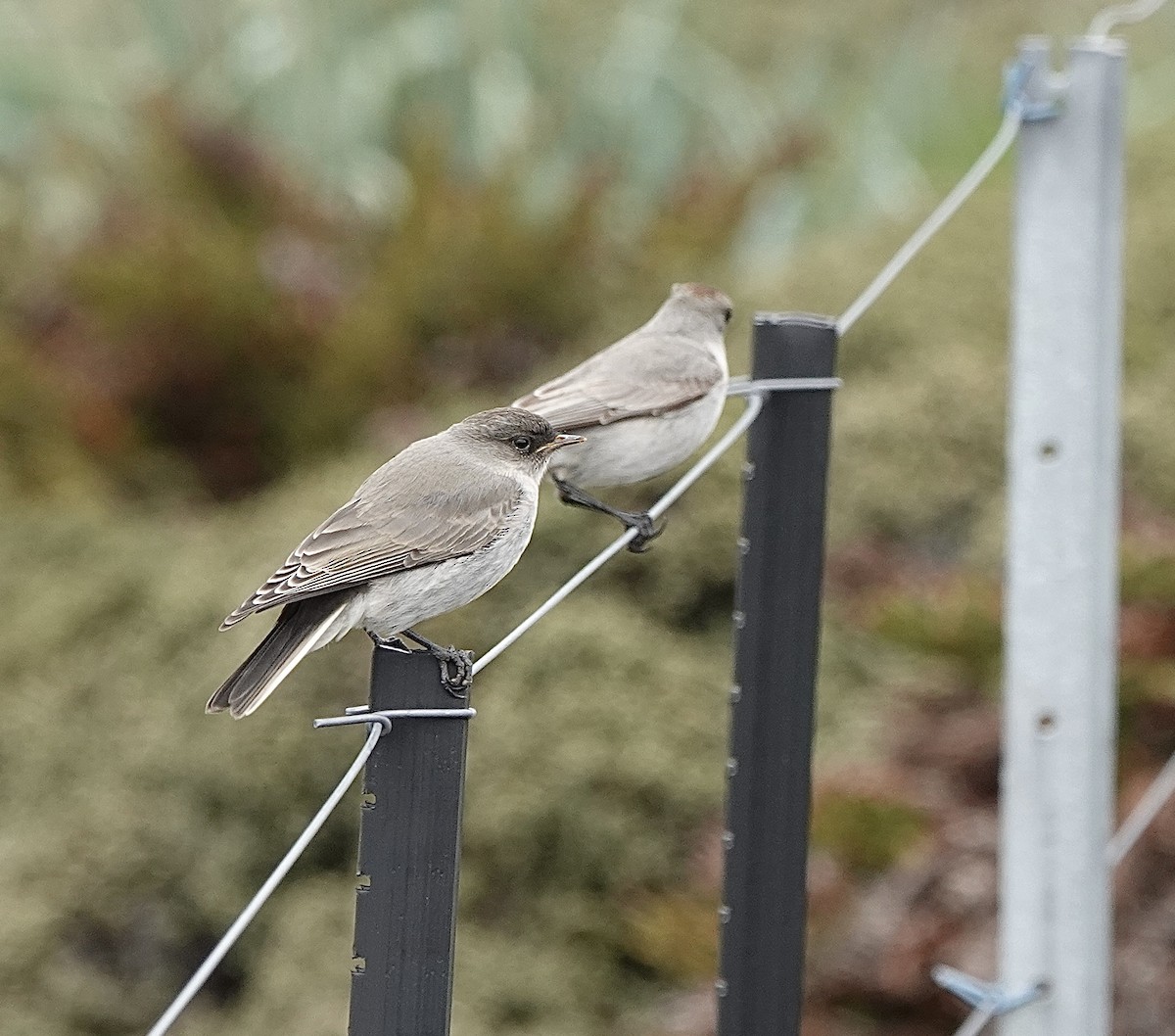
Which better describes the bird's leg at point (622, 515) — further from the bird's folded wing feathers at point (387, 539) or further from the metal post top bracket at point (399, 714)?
the metal post top bracket at point (399, 714)

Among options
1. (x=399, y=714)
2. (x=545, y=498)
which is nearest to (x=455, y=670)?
(x=399, y=714)

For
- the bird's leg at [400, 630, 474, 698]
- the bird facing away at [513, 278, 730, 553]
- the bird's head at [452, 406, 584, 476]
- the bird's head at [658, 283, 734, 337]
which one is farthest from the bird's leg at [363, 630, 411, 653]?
the bird's head at [658, 283, 734, 337]

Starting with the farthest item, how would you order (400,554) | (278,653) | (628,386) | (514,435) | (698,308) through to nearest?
(698,308), (628,386), (514,435), (400,554), (278,653)

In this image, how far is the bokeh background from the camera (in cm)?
446

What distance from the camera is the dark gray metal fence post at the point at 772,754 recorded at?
2.83 meters

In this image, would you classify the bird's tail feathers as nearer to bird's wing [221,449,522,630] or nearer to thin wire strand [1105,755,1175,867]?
bird's wing [221,449,522,630]

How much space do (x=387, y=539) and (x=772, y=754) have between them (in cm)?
66

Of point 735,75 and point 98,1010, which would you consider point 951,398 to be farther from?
point 735,75

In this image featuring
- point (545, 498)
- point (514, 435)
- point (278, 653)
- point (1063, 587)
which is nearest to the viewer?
point (278, 653)

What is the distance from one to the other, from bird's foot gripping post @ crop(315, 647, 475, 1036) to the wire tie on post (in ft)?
4.14

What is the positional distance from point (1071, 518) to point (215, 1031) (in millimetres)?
3039

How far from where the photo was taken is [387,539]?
2734 millimetres

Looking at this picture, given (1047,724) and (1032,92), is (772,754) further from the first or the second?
(1032,92)

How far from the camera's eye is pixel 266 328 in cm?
734
